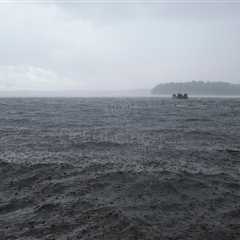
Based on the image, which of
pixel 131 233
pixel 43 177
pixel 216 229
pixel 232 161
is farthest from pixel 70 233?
pixel 232 161

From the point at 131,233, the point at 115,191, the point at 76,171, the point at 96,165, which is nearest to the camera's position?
the point at 131,233

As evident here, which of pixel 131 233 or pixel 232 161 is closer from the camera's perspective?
pixel 131 233

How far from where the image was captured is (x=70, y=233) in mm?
10852

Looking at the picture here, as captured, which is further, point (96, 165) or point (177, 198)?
point (96, 165)

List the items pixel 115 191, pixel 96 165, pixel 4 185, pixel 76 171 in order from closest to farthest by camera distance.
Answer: pixel 115 191 < pixel 4 185 < pixel 76 171 < pixel 96 165

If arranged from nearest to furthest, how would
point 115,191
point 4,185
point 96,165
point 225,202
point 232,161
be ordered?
point 225,202 → point 115,191 → point 4,185 → point 96,165 → point 232,161

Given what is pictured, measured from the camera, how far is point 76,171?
17.5 m

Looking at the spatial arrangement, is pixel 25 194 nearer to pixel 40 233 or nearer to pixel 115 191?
pixel 115 191

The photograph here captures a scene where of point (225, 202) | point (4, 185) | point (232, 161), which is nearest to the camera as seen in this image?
point (225, 202)

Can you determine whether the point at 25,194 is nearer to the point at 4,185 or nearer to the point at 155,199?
the point at 4,185

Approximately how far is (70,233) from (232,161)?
11.8 m

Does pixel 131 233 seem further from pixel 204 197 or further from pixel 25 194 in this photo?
pixel 25 194

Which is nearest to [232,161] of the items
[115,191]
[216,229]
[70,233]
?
[115,191]

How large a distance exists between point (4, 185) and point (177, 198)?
6060 mm
